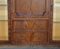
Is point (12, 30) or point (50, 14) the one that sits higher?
point (50, 14)

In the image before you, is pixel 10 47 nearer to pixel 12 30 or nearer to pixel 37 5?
pixel 12 30

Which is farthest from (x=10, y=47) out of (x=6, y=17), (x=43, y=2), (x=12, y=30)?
(x=43, y=2)

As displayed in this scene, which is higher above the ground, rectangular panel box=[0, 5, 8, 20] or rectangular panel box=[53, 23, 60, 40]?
rectangular panel box=[0, 5, 8, 20]

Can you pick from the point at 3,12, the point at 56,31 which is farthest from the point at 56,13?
the point at 3,12

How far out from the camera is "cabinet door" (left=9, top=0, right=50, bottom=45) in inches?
137

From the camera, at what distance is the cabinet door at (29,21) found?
347 centimetres

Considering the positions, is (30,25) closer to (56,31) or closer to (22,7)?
(22,7)

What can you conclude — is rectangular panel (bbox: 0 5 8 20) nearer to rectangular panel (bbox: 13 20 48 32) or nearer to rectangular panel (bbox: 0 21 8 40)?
rectangular panel (bbox: 0 21 8 40)

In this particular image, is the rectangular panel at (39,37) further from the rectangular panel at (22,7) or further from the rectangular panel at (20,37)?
the rectangular panel at (22,7)

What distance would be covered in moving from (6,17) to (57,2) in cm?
108

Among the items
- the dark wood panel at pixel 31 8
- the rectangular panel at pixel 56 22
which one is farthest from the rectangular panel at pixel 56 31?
the dark wood panel at pixel 31 8

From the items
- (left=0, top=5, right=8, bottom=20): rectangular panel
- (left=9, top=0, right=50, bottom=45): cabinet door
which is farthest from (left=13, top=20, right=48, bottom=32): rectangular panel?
(left=0, top=5, right=8, bottom=20): rectangular panel

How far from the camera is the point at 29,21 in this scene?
3.52 meters

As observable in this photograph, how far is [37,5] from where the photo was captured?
11.4 ft
